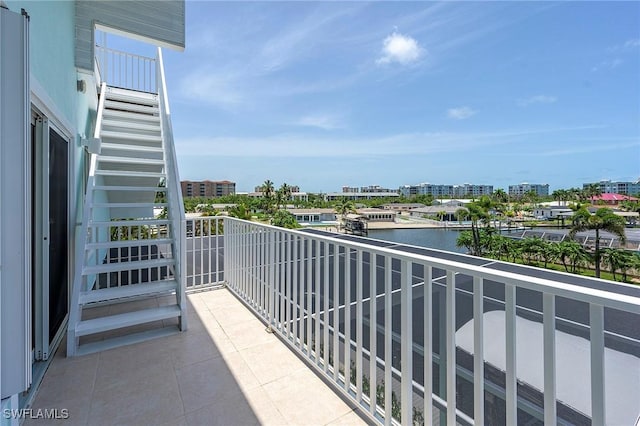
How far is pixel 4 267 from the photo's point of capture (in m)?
1.14

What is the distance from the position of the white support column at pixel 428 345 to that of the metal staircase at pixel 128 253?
2.30 meters

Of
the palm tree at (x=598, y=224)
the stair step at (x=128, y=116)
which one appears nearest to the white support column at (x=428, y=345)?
the stair step at (x=128, y=116)

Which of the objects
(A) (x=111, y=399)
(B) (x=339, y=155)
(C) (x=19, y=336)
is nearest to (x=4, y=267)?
(C) (x=19, y=336)

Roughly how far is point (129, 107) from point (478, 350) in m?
6.07

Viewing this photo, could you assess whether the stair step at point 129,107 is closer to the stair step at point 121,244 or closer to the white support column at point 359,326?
the stair step at point 121,244

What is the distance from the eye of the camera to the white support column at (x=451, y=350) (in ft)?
3.80

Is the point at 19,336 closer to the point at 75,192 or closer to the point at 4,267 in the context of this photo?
the point at 4,267

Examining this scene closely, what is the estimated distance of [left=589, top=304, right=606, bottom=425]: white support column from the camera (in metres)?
0.77

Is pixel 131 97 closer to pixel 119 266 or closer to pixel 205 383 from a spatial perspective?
pixel 119 266

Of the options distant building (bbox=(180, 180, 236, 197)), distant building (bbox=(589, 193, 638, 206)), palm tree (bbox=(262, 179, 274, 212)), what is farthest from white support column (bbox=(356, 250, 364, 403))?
distant building (bbox=(180, 180, 236, 197))

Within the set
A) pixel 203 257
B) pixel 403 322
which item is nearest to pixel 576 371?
pixel 403 322

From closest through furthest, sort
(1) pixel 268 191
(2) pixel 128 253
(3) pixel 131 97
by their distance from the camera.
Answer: (2) pixel 128 253 < (3) pixel 131 97 < (1) pixel 268 191

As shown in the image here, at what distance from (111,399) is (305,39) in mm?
7610

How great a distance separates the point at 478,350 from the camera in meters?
1.07
